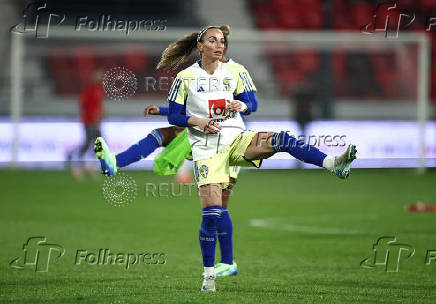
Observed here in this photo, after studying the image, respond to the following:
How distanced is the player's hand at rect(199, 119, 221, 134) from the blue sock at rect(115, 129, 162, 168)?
158cm

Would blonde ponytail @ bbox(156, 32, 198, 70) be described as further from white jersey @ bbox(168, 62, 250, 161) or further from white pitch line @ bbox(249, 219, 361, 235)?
white pitch line @ bbox(249, 219, 361, 235)

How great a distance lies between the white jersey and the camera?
6.85 m

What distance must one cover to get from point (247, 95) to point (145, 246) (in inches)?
131

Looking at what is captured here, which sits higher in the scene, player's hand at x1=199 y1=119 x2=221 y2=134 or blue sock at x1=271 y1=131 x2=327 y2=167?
player's hand at x1=199 y1=119 x2=221 y2=134

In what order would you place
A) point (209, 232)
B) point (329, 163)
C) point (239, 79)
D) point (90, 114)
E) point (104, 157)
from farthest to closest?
point (90, 114) → point (104, 157) → point (239, 79) → point (209, 232) → point (329, 163)

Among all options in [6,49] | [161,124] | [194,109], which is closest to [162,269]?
[194,109]

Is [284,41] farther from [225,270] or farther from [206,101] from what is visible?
[206,101]

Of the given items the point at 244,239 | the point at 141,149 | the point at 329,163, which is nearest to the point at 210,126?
the point at 329,163

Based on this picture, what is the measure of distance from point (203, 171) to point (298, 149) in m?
0.76

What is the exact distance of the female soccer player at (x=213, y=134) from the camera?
668 cm

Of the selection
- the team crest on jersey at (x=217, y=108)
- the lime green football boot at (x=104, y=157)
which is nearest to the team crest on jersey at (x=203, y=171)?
the team crest on jersey at (x=217, y=108)

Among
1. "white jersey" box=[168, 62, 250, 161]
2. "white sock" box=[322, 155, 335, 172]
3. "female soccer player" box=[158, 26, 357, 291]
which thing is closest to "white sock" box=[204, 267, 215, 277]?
"female soccer player" box=[158, 26, 357, 291]

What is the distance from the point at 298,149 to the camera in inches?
261

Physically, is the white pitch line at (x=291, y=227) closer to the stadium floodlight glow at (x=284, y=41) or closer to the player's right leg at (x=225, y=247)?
the player's right leg at (x=225, y=247)
